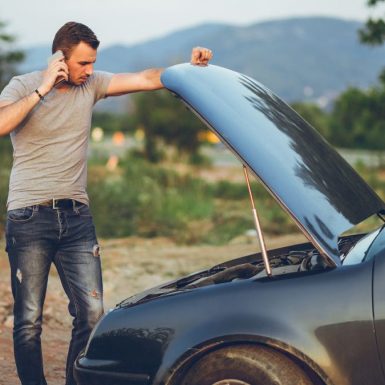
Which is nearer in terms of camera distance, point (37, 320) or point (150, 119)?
point (37, 320)

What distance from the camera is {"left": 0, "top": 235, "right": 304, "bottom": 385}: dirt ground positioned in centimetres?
697

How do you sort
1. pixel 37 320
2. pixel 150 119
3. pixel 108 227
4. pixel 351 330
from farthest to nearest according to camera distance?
pixel 150 119
pixel 108 227
pixel 37 320
pixel 351 330

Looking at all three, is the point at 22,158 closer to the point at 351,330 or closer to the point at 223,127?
the point at 223,127

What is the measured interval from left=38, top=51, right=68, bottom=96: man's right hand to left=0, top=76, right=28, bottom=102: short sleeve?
13 cm

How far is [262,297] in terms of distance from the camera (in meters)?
3.94

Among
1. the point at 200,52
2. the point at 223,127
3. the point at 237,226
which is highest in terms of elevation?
the point at 200,52

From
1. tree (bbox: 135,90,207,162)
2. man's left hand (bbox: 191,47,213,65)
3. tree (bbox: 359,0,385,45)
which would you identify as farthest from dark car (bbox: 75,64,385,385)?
tree (bbox: 135,90,207,162)

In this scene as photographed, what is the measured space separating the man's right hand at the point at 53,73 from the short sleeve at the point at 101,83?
0.98ft

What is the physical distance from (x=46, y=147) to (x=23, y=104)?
0.26 meters

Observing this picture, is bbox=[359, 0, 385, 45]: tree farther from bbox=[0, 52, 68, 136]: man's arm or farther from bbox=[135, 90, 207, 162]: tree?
bbox=[0, 52, 68, 136]: man's arm

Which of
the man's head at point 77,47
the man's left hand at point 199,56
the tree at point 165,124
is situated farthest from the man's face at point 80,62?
the tree at point 165,124

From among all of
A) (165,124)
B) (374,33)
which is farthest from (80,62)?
(165,124)

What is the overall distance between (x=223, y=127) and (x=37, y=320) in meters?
1.53

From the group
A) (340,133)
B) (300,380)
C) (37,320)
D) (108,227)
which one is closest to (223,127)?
(300,380)
